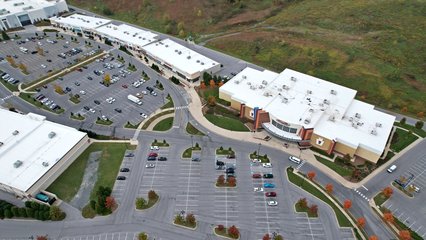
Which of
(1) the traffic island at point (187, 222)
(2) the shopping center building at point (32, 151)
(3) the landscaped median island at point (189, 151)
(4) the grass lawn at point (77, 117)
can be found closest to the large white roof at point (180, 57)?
(3) the landscaped median island at point (189, 151)

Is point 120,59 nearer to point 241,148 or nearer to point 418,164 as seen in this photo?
point 241,148

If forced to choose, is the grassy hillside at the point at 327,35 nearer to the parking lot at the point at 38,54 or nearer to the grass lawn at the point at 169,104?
the parking lot at the point at 38,54

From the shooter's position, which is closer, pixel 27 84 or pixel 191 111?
pixel 191 111

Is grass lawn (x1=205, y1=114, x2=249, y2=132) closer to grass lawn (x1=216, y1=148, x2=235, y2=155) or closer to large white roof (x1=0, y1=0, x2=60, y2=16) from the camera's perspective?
grass lawn (x1=216, y1=148, x2=235, y2=155)

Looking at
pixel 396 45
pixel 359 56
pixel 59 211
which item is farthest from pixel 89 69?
pixel 396 45

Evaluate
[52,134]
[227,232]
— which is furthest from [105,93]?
[227,232]

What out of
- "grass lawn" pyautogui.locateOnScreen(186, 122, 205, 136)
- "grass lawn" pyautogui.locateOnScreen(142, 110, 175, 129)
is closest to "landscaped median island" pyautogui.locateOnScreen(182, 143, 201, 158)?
"grass lawn" pyautogui.locateOnScreen(186, 122, 205, 136)
